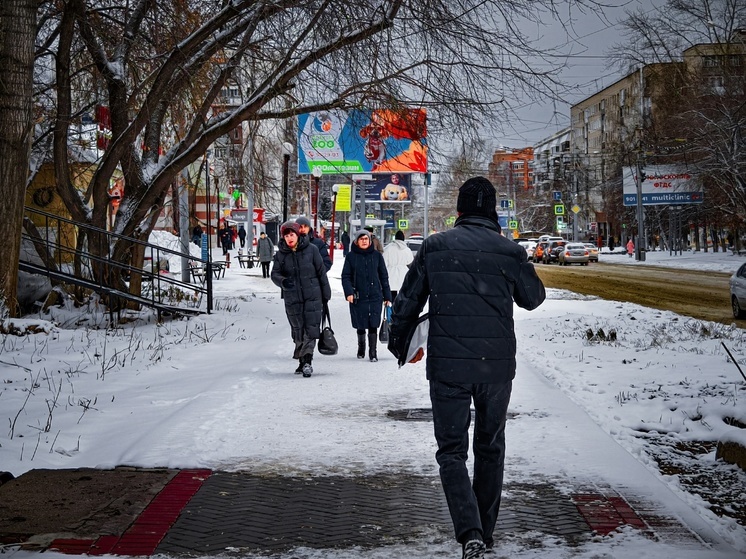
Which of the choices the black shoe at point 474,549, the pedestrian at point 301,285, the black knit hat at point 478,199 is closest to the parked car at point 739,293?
the pedestrian at point 301,285

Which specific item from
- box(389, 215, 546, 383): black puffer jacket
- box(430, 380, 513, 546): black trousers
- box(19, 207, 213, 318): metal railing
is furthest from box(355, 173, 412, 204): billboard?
box(430, 380, 513, 546): black trousers

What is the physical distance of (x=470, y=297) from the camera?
191 inches

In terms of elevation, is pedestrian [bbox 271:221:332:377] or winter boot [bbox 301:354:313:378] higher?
pedestrian [bbox 271:221:332:377]

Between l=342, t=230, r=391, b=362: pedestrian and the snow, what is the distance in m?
0.51

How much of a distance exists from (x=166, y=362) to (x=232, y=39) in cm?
675

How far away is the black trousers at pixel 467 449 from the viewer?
469 cm

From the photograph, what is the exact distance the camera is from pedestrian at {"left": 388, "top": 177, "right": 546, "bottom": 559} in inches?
188

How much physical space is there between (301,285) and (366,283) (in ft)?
6.44

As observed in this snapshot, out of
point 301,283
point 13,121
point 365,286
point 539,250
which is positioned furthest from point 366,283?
point 539,250

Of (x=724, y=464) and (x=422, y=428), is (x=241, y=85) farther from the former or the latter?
(x=724, y=464)

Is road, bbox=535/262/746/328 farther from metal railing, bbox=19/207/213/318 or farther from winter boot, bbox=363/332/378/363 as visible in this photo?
metal railing, bbox=19/207/213/318

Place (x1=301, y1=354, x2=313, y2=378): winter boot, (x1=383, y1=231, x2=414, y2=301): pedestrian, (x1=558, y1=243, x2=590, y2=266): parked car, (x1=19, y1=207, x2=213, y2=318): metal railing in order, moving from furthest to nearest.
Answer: (x1=558, y1=243, x2=590, y2=266): parked car
(x1=19, y1=207, x2=213, y2=318): metal railing
(x1=383, y1=231, x2=414, y2=301): pedestrian
(x1=301, y1=354, x2=313, y2=378): winter boot

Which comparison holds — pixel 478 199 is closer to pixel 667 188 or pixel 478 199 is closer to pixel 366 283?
pixel 366 283

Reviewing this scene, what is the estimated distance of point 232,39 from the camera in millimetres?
17031
